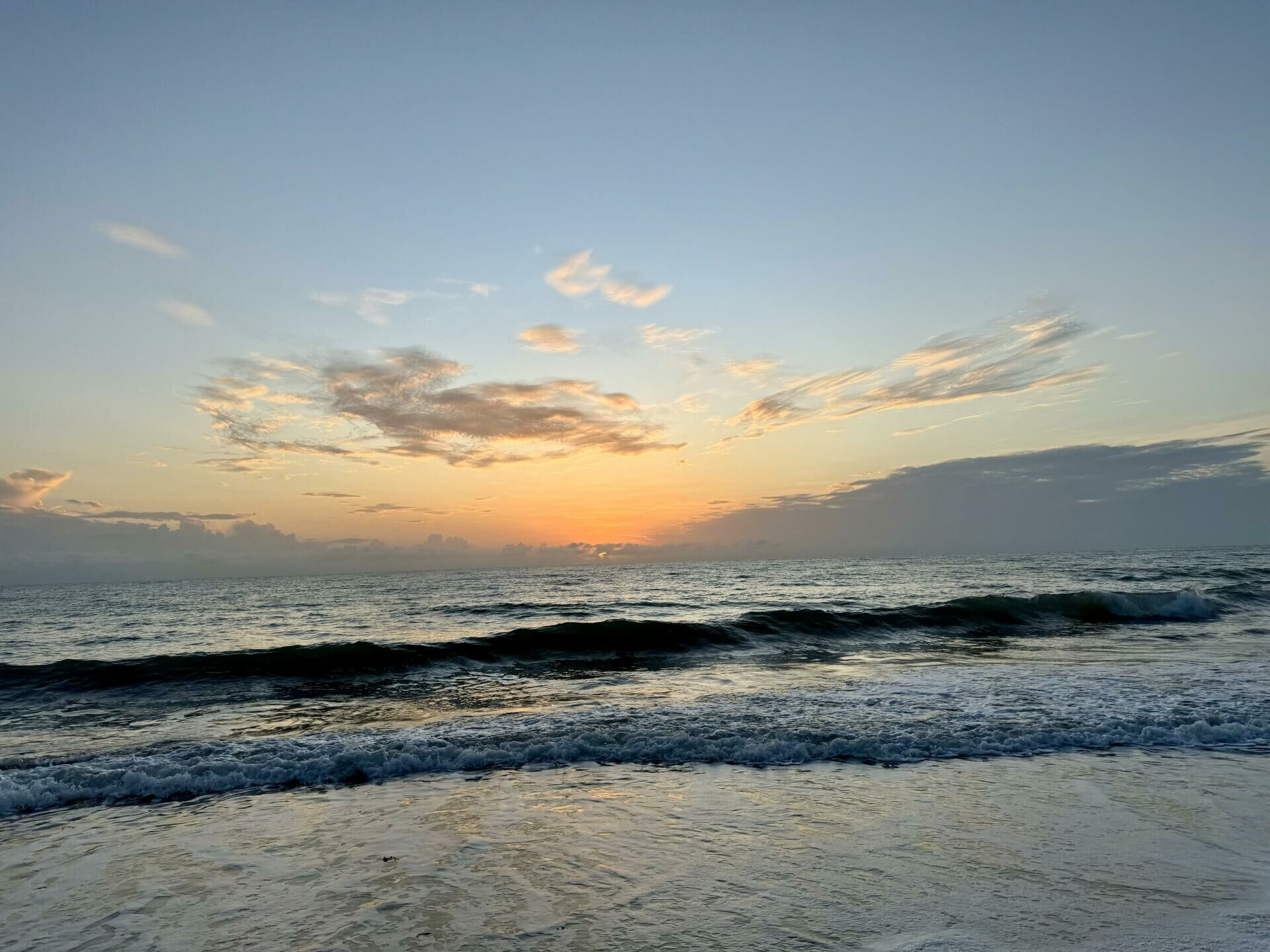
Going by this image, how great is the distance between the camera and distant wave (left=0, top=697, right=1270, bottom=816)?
8.86 meters

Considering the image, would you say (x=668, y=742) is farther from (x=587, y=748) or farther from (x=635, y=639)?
(x=635, y=639)

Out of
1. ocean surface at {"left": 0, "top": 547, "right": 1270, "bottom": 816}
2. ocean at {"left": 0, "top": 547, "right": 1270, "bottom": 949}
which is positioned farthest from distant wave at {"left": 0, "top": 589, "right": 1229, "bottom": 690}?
ocean at {"left": 0, "top": 547, "right": 1270, "bottom": 949}

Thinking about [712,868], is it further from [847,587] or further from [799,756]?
[847,587]

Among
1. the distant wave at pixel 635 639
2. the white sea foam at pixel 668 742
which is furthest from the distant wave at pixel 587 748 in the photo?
the distant wave at pixel 635 639

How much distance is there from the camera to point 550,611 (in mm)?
34531

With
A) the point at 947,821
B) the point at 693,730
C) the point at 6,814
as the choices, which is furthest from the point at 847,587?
the point at 6,814

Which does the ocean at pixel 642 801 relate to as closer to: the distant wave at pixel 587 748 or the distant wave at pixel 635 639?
the distant wave at pixel 587 748

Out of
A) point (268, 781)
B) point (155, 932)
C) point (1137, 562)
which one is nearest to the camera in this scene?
point (155, 932)

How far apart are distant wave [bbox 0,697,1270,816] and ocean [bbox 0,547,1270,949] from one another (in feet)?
0.18

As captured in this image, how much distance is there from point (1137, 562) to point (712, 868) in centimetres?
8470

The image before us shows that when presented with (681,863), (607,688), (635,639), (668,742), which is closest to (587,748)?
(668,742)

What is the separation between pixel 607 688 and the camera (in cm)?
1540

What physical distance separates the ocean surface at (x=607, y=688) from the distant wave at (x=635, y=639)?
0.11 metres

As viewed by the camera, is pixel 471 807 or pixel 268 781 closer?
pixel 471 807
